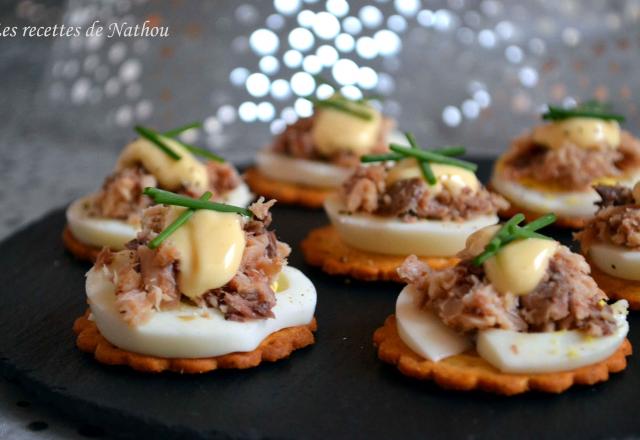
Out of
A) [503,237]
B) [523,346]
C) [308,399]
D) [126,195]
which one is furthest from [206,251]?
[126,195]

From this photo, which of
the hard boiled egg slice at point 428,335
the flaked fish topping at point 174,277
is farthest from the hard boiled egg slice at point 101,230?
the hard boiled egg slice at point 428,335

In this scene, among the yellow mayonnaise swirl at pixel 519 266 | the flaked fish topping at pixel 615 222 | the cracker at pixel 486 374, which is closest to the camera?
the cracker at pixel 486 374

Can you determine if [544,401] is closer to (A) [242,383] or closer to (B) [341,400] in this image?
(B) [341,400]

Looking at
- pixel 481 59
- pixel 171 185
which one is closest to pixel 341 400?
pixel 171 185

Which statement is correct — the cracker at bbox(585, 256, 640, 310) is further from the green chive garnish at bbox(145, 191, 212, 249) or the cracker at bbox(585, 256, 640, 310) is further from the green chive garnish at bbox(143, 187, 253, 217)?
the green chive garnish at bbox(145, 191, 212, 249)

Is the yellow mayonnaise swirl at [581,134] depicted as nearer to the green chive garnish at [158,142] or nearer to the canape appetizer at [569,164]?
the canape appetizer at [569,164]
